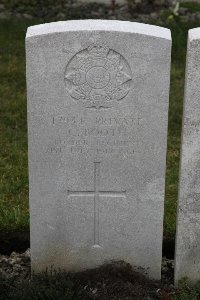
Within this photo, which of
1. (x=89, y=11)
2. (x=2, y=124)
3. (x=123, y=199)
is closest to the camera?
(x=123, y=199)

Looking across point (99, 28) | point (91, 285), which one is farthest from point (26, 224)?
point (99, 28)

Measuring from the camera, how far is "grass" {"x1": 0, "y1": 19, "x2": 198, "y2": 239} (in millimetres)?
5734

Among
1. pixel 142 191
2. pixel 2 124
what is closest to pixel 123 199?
pixel 142 191

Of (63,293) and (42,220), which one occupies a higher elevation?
(42,220)

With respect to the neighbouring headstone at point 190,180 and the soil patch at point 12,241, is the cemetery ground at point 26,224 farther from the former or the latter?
the neighbouring headstone at point 190,180

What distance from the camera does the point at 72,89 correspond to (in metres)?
4.44

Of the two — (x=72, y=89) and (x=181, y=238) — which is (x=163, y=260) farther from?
(x=72, y=89)

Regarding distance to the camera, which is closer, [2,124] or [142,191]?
[142,191]

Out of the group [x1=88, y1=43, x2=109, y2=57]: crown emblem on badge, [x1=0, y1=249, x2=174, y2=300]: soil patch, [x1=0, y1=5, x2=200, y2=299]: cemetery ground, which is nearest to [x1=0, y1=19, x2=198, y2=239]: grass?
[x1=0, y1=5, x2=200, y2=299]: cemetery ground

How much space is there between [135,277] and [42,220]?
2.41 ft

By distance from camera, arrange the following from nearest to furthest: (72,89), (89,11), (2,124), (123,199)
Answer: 1. (72,89)
2. (123,199)
3. (2,124)
4. (89,11)

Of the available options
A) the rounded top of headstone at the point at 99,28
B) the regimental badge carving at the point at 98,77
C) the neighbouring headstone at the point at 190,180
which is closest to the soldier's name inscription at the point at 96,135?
the regimental badge carving at the point at 98,77

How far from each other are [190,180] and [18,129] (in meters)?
3.13

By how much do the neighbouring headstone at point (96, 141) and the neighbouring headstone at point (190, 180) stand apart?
133 millimetres
